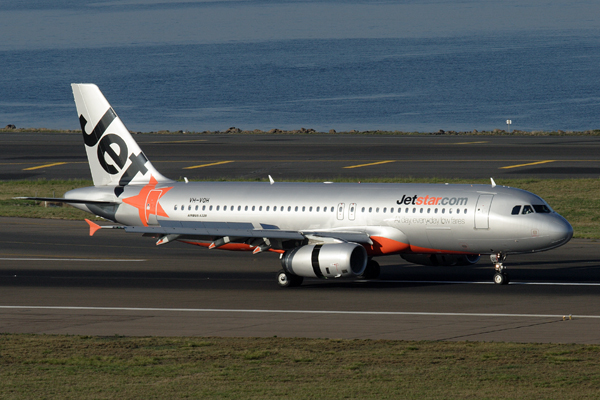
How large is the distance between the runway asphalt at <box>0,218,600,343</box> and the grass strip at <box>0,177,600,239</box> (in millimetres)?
11230

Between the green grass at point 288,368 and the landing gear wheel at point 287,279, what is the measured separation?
37.2 ft

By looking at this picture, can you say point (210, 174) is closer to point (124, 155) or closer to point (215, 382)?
point (124, 155)

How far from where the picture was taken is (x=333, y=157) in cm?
9569

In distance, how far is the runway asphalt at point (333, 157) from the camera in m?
82.1

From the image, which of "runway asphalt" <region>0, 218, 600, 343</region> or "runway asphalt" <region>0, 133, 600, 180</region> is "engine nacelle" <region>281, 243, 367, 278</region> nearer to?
"runway asphalt" <region>0, 218, 600, 343</region>

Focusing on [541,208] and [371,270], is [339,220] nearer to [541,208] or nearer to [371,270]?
[371,270]

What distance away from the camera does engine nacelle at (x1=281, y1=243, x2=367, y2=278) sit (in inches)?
1403

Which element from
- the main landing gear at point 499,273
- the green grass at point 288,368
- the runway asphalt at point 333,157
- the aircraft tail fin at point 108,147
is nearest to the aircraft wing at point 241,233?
the main landing gear at point 499,273

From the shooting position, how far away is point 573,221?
2416 inches

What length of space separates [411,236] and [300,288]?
17.5 ft

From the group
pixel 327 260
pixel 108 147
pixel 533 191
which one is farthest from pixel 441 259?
pixel 533 191

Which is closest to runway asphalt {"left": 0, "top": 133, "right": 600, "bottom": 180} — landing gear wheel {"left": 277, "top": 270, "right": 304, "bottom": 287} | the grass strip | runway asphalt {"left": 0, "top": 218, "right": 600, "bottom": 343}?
the grass strip

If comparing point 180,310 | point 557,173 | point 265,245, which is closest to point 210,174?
point 557,173

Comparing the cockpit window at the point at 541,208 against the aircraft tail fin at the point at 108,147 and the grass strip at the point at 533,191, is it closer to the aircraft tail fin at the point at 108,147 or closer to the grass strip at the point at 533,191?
the aircraft tail fin at the point at 108,147
